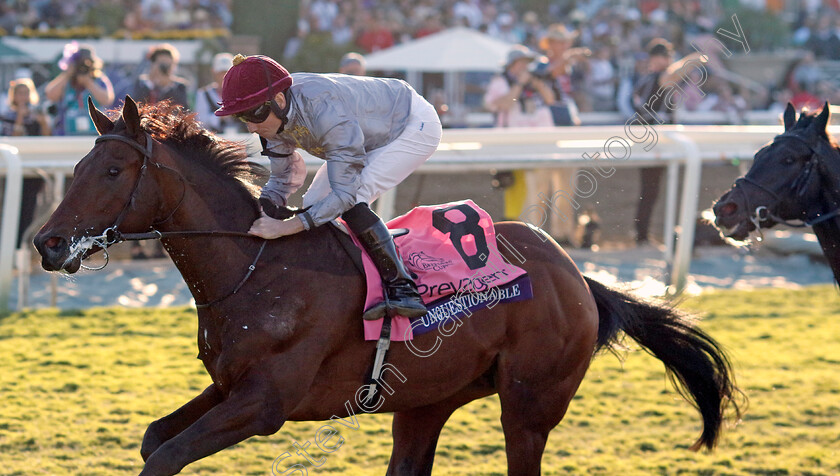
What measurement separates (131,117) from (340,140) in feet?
2.04

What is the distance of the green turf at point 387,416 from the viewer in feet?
13.6

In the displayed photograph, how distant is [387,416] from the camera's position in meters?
4.88

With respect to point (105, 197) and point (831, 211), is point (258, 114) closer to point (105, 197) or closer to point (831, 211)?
point (105, 197)

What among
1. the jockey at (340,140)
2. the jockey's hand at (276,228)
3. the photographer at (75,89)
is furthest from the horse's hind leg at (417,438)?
the photographer at (75,89)

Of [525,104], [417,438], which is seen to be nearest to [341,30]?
[525,104]

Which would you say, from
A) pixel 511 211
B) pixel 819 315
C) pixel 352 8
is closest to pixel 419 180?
pixel 511 211

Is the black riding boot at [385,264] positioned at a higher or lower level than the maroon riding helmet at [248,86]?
lower

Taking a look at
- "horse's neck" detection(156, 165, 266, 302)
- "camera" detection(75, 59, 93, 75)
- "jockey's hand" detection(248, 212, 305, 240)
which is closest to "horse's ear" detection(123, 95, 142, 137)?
"horse's neck" detection(156, 165, 266, 302)

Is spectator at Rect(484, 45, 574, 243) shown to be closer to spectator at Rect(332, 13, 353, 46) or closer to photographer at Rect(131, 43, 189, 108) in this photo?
photographer at Rect(131, 43, 189, 108)

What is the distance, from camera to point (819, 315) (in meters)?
6.91

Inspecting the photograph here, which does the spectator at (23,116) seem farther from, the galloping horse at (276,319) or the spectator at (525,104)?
the galloping horse at (276,319)

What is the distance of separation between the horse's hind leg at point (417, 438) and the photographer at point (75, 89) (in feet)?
15.4

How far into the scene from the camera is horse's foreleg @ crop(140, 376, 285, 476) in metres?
2.82

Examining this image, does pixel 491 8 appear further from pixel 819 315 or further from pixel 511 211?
pixel 819 315
